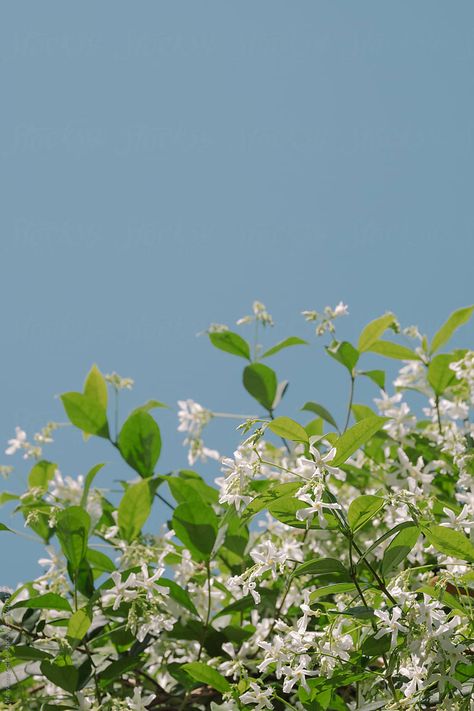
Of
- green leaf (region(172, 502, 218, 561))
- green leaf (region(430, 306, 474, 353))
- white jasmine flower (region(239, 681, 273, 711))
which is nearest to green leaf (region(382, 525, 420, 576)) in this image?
white jasmine flower (region(239, 681, 273, 711))

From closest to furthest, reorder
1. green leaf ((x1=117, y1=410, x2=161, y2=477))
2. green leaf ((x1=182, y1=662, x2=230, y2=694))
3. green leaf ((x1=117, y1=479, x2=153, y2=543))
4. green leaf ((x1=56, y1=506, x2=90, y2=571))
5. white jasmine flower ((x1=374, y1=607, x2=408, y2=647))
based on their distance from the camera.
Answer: white jasmine flower ((x1=374, y1=607, x2=408, y2=647))
green leaf ((x1=182, y1=662, x2=230, y2=694))
green leaf ((x1=56, y1=506, x2=90, y2=571))
green leaf ((x1=117, y1=479, x2=153, y2=543))
green leaf ((x1=117, y1=410, x2=161, y2=477))

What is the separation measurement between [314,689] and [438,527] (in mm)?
291

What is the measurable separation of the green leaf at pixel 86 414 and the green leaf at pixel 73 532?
0.47m

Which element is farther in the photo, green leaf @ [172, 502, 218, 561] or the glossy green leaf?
green leaf @ [172, 502, 218, 561]

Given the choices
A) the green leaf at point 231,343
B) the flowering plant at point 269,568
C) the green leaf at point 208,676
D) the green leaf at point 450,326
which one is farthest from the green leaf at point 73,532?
the green leaf at point 450,326

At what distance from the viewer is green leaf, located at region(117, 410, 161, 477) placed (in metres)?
1.80

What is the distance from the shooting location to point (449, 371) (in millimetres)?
2027

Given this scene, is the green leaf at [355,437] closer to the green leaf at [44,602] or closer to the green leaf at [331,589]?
the green leaf at [331,589]

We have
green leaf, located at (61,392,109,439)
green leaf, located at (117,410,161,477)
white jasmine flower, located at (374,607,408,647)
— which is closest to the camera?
white jasmine flower, located at (374,607,408,647)

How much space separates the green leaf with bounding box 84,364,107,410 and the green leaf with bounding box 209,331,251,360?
0.32m

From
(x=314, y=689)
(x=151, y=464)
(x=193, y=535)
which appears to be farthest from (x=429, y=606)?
(x=151, y=464)

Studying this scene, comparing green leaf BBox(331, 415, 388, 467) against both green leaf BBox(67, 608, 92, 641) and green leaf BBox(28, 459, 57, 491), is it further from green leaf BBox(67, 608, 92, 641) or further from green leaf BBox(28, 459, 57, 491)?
green leaf BBox(28, 459, 57, 491)

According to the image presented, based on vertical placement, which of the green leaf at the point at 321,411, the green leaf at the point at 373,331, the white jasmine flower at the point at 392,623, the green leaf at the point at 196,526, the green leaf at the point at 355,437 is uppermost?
the green leaf at the point at 373,331

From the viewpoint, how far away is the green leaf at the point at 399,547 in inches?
47.1
